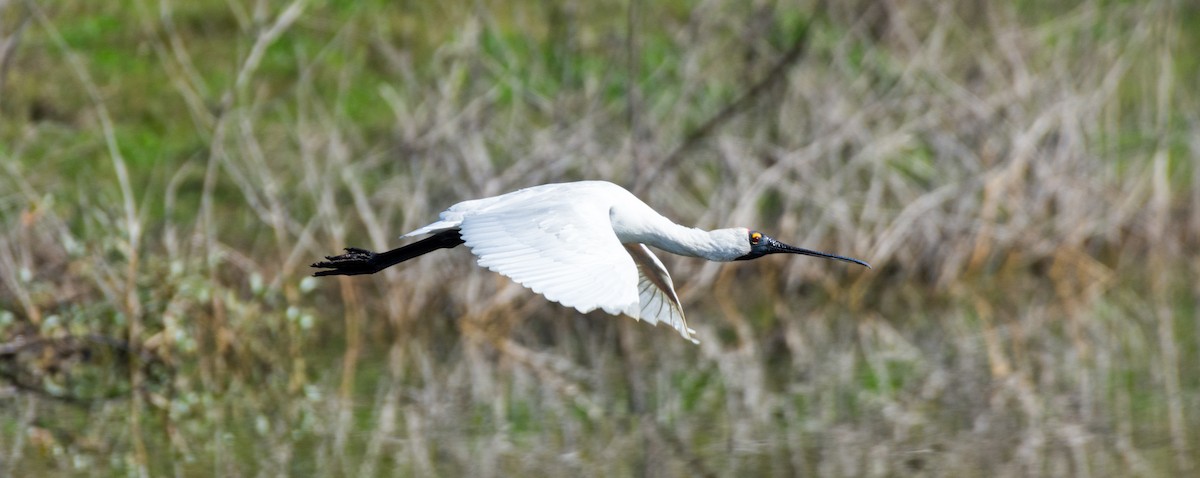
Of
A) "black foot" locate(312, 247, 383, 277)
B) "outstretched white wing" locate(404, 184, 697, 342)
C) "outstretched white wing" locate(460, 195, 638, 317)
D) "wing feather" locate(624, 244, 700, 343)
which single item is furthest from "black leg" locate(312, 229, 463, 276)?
"wing feather" locate(624, 244, 700, 343)

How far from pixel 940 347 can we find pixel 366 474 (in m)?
5.68

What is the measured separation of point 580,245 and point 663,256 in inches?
310

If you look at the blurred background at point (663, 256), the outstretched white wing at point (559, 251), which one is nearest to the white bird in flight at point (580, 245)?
the outstretched white wing at point (559, 251)

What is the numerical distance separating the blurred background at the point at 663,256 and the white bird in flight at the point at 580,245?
6.04 feet

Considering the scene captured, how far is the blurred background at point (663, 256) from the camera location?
1047 centimetres

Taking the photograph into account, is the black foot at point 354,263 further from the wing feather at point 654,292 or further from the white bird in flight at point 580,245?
the wing feather at point 654,292

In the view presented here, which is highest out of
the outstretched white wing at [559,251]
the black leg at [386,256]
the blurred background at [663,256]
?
the blurred background at [663,256]

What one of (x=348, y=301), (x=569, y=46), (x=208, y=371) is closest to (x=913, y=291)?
(x=569, y=46)

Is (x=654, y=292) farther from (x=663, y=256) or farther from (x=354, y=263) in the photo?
(x=663, y=256)

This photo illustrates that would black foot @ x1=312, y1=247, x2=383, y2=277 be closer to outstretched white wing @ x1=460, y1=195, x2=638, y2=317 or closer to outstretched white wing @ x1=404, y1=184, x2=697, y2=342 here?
outstretched white wing @ x1=404, y1=184, x2=697, y2=342

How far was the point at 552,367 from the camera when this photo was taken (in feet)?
42.4

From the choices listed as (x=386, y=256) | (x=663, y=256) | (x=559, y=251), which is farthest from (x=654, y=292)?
(x=663, y=256)

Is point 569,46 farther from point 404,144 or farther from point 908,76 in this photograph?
point 908,76

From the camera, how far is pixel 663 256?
48.2 ft
